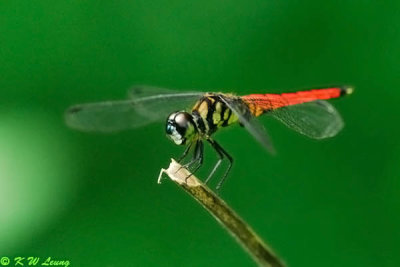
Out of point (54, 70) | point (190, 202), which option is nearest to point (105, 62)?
point (54, 70)

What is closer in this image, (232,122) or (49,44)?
(232,122)

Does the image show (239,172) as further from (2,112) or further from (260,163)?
(2,112)

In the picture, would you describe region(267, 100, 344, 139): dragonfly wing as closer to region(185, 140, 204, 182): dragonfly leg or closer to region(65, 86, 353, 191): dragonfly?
region(65, 86, 353, 191): dragonfly

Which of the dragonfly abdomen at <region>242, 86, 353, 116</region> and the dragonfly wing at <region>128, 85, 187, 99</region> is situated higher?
the dragonfly wing at <region>128, 85, 187, 99</region>

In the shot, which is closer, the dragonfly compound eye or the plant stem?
the plant stem

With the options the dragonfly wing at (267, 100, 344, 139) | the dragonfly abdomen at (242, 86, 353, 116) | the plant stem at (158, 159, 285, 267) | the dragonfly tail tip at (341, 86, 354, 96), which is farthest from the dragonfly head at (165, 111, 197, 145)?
the plant stem at (158, 159, 285, 267)

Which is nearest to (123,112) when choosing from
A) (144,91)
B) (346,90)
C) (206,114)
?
(144,91)
